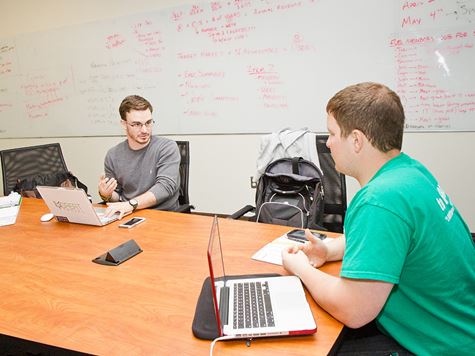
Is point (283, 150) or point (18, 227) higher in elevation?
point (283, 150)

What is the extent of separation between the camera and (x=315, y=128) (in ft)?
10.3

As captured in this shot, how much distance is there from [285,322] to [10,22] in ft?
15.9

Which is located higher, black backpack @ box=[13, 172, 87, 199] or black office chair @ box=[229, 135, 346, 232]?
black office chair @ box=[229, 135, 346, 232]

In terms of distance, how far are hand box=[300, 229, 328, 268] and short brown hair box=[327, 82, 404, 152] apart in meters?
0.39

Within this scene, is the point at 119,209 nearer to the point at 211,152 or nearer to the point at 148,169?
the point at 148,169

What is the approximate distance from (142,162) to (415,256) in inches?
71.2

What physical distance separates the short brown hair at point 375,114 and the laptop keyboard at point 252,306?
514 millimetres

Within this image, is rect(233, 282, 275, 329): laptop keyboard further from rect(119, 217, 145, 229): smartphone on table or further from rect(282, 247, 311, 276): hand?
rect(119, 217, 145, 229): smartphone on table

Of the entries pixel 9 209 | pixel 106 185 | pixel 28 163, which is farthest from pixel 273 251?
pixel 28 163

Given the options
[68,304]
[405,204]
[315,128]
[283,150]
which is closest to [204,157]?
[315,128]

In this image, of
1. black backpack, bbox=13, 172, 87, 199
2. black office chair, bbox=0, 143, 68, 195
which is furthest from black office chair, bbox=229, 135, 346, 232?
black office chair, bbox=0, 143, 68, 195

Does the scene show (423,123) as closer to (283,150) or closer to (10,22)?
(283,150)

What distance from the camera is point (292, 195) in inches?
75.0

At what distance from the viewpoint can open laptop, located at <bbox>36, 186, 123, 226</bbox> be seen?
169cm
